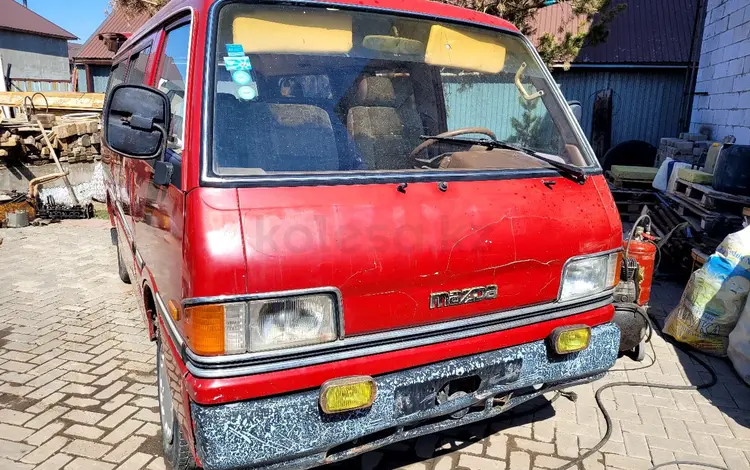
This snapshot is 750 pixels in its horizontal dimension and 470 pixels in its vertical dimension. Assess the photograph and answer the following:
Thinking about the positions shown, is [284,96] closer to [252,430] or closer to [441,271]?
[441,271]

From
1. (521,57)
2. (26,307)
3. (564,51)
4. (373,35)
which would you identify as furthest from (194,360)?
(564,51)

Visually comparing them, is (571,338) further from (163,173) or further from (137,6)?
(137,6)

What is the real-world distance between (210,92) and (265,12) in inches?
20.1

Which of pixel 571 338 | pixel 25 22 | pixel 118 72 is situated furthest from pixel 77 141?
pixel 25 22

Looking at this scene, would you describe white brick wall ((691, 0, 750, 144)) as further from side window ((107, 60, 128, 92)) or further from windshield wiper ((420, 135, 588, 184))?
side window ((107, 60, 128, 92))

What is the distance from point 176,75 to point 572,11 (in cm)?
779

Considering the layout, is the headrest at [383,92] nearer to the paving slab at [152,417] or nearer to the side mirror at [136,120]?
the side mirror at [136,120]

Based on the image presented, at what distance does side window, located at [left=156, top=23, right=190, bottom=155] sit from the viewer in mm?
2375

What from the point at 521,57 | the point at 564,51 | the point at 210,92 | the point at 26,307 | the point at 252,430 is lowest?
the point at 26,307

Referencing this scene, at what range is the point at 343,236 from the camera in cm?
207

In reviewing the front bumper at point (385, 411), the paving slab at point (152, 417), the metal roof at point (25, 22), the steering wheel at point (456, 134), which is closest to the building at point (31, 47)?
the metal roof at point (25, 22)

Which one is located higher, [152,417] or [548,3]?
[548,3]

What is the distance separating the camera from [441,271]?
7.33 ft

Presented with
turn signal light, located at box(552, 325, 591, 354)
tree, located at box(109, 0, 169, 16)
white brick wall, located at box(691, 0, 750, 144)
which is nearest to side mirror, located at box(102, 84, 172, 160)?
turn signal light, located at box(552, 325, 591, 354)
